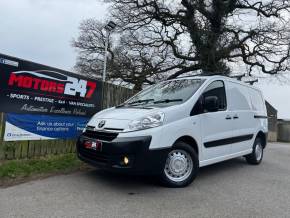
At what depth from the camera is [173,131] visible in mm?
5391

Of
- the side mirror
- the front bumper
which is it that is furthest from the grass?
the side mirror

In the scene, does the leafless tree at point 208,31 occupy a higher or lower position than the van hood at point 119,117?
higher

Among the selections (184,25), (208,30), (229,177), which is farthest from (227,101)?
(184,25)

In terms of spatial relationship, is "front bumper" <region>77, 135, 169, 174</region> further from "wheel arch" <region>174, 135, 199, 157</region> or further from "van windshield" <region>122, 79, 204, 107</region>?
"van windshield" <region>122, 79, 204, 107</region>

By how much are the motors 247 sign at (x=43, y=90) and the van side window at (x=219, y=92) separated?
125 inches

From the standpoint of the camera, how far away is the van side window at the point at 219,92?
6.42 meters

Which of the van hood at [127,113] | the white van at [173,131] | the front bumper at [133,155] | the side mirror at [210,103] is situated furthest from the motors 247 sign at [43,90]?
the side mirror at [210,103]

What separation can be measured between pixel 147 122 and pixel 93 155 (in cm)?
109

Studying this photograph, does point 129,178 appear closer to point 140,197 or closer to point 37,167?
point 140,197

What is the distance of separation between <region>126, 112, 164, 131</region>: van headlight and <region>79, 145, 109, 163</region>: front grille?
607mm

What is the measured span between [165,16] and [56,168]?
17001 millimetres

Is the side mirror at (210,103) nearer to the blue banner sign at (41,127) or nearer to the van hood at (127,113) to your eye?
the van hood at (127,113)

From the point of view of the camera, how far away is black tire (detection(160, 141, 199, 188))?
5453 millimetres

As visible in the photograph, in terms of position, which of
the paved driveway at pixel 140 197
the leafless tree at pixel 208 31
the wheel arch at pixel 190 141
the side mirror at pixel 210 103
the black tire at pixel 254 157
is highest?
the leafless tree at pixel 208 31
